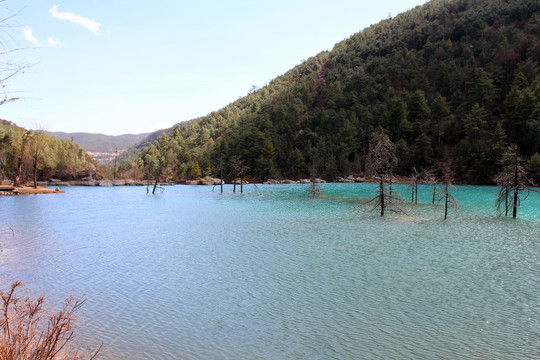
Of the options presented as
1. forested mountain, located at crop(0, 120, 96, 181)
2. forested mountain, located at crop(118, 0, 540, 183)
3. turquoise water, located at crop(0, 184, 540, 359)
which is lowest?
turquoise water, located at crop(0, 184, 540, 359)

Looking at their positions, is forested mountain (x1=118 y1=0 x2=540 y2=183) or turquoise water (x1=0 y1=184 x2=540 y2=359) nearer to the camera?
turquoise water (x1=0 y1=184 x2=540 y2=359)

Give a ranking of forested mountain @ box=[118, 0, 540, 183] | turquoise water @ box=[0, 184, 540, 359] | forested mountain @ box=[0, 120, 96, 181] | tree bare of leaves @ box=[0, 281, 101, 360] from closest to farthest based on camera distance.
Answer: tree bare of leaves @ box=[0, 281, 101, 360] → turquoise water @ box=[0, 184, 540, 359] → forested mountain @ box=[0, 120, 96, 181] → forested mountain @ box=[118, 0, 540, 183]

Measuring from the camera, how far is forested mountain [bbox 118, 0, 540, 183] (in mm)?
75750

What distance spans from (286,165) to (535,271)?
92870mm

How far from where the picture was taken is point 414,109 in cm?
9356

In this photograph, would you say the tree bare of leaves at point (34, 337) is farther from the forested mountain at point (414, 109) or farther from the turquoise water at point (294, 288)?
the forested mountain at point (414, 109)

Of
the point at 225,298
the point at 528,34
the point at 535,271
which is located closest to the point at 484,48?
the point at 528,34

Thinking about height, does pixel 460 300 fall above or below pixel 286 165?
below

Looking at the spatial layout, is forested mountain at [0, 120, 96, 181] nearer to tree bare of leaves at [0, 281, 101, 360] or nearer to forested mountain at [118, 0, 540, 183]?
forested mountain at [118, 0, 540, 183]

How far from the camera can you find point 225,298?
10617 mm

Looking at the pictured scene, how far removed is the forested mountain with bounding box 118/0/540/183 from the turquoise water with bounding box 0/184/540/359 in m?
45.3

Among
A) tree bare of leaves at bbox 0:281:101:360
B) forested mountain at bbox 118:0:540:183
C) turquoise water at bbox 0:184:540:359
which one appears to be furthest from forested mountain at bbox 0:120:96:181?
tree bare of leaves at bbox 0:281:101:360

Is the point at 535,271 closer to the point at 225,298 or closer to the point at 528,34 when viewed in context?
the point at 225,298

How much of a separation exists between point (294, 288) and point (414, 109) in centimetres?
9459
